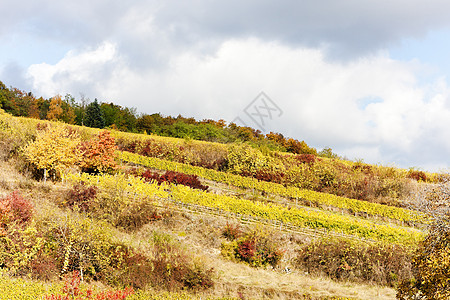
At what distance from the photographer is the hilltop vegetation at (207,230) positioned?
489 inches

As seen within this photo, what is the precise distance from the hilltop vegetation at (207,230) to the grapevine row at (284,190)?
9cm

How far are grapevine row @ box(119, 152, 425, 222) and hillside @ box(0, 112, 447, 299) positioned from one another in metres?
0.09

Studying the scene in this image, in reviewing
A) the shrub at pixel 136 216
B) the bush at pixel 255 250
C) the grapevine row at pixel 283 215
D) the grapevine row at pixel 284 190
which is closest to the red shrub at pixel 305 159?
the grapevine row at pixel 284 190

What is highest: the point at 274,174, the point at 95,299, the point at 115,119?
the point at 115,119

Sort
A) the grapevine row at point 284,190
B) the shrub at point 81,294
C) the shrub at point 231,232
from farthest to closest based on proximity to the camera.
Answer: the grapevine row at point 284,190
the shrub at point 231,232
the shrub at point 81,294

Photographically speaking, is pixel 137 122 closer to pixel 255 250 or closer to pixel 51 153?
pixel 51 153

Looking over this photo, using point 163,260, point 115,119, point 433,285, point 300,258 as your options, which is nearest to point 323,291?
point 300,258

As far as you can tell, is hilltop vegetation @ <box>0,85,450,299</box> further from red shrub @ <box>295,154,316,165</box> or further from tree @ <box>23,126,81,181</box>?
red shrub @ <box>295,154,316,165</box>

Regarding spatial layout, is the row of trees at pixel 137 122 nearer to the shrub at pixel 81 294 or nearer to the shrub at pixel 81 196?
the shrub at pixel 81 196

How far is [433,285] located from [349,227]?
10225 millimetres

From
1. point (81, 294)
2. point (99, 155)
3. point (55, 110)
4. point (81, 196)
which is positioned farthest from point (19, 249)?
point (55, 110)

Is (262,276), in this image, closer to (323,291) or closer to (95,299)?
(323,291)

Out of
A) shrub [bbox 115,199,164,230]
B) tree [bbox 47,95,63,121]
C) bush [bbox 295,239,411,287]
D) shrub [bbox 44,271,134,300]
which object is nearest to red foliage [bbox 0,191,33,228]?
shrub [bbox 115,199,164,230]

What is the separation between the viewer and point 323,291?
14.4 metres
